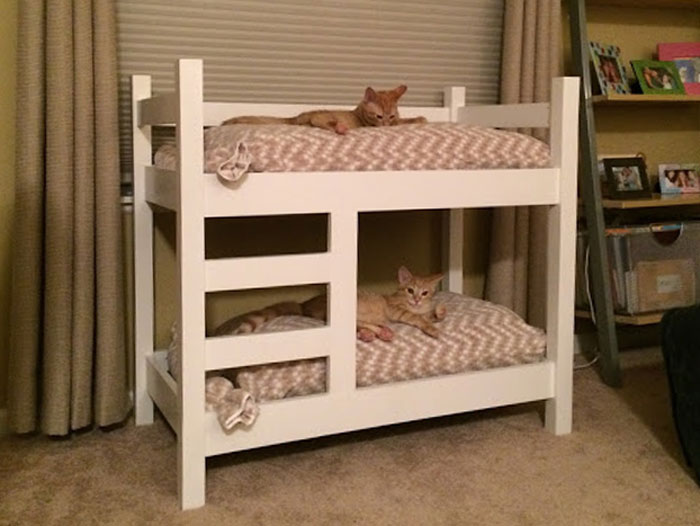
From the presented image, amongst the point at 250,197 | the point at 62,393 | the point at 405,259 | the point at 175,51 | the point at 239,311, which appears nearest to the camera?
the point at 250,197

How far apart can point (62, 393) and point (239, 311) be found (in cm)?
53

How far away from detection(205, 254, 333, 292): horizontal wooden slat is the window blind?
0.62m

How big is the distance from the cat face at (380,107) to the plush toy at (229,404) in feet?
2.26

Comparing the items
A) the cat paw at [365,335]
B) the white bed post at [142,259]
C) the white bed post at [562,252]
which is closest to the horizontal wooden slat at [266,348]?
the cat paw at [365,335]

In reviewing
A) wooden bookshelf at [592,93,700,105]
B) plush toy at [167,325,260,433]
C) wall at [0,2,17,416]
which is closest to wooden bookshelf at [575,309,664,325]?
wooden bookshelf at [592,93,700,105]

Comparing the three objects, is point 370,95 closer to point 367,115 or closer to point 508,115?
point 367,115

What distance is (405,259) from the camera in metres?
2.36

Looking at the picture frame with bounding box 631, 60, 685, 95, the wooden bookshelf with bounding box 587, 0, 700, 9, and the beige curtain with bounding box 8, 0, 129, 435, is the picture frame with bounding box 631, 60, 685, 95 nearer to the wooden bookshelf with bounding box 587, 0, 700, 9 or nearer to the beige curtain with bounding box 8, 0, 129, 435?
the wooden bookshelf with bounding box 587, 0, 700, 9

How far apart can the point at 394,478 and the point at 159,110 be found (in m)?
0.90

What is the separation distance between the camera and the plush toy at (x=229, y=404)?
1.53 metres

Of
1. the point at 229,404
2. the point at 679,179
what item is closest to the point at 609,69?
the point at 679,179

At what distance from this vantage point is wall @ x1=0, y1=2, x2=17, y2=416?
182 centimetres

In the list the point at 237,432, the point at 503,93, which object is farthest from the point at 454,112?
the point at 237,432

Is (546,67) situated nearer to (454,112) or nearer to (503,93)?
(503,93)
